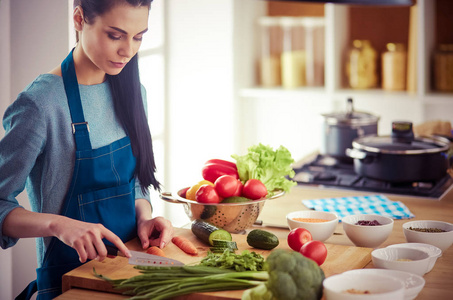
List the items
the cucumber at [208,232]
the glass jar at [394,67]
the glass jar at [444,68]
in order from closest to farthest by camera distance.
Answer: the cucumber at [208,232] → the glass jar at [444,68] → the glass jar at [394,67]

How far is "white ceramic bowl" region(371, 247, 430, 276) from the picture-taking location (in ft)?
4.93

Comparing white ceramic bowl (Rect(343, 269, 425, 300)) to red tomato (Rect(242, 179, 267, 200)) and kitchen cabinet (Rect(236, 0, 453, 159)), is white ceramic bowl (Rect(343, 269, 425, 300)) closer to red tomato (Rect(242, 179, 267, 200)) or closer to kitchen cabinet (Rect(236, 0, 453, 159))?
red tomato (Rect(242, 179, 267, 200))

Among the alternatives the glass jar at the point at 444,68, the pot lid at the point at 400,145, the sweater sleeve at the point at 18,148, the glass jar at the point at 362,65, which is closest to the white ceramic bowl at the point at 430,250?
the pot lid at the point at 400,145

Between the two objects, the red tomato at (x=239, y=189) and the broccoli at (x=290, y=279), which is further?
the red tomato at (x=239, y=189)

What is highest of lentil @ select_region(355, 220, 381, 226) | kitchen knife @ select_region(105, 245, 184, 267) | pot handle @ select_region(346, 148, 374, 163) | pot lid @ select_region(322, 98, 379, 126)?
pot lid @ select_region(322, 98, 379, 126)

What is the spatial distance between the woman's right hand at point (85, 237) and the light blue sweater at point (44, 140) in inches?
7.3

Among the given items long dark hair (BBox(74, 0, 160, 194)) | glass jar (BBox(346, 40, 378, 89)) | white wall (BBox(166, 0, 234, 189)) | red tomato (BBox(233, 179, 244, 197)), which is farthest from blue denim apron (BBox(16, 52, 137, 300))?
glass jar (BBox(346, 40, 378, 89))

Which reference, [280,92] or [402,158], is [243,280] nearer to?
[402,158]

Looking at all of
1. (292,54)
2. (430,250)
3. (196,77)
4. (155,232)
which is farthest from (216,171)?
(292,54)

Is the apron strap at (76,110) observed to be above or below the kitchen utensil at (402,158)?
above

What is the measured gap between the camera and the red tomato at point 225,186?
6.09 feet

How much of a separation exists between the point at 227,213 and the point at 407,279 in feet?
2.03

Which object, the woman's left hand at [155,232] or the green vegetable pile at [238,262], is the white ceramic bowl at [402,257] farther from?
the woman's left hand at [155,232]

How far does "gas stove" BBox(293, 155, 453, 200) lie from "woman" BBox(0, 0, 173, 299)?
0.91 m
